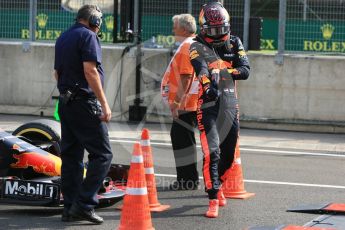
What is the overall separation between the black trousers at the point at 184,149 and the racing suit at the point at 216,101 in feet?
2.63

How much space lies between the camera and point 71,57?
7133 millimetres

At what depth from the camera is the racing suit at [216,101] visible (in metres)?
7.65

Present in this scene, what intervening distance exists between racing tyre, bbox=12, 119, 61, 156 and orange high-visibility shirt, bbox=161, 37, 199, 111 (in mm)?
1215

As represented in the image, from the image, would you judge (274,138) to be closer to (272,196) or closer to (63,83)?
Result: (272,196)

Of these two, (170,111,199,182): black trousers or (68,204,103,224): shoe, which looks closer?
(68,204,103,224): shoe

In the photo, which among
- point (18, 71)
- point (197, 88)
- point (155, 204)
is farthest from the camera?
point (18, 71)

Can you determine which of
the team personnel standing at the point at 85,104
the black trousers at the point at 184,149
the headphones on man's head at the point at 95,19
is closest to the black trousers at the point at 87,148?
the team personnel standing at the point at 85,104

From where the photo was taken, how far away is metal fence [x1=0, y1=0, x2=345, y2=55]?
14242 mm

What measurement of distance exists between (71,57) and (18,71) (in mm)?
8391

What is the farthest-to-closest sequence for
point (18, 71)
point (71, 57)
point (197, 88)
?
point (18, 71), point (197, 88), point (71, 57)

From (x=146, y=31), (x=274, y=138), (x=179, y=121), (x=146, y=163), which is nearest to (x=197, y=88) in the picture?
(x=179, y=121)

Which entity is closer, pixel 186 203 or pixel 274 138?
pixel 186 203

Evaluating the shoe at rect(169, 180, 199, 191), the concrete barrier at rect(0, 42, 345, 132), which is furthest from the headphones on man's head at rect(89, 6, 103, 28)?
the concrete barrier at rect(0, 42, 345, 132)

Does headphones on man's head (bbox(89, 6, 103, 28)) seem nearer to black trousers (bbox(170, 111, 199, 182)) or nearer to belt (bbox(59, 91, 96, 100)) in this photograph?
belt (bbox(59, 91, 96, 100))
